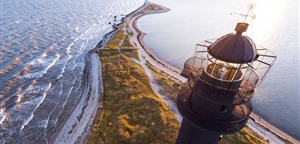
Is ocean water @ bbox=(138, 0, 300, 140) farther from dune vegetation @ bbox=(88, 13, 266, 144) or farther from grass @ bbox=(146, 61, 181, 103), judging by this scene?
dune vegetation @ bbox=(88, 13, 266, 144)

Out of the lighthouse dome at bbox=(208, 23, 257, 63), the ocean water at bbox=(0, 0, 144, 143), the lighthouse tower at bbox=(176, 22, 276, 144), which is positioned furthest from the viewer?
the ocean water at bbox=(0, 0, 144, 143)

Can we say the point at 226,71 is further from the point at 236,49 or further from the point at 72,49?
the point at 72,49

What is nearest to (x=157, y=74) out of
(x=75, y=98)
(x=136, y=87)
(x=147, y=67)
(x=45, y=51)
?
(x=147, y=67)

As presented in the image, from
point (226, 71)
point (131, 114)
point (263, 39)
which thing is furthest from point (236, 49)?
point (263, 39)

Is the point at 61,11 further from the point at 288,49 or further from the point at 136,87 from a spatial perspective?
the point at 288,49

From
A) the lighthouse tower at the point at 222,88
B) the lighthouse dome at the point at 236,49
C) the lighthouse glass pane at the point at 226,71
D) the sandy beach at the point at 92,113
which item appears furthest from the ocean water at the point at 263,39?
the lighthouse glass pane at the point at 226,71

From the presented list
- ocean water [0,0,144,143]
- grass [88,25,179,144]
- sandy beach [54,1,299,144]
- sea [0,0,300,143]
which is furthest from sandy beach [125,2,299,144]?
ocean water [0,0,144,143]
